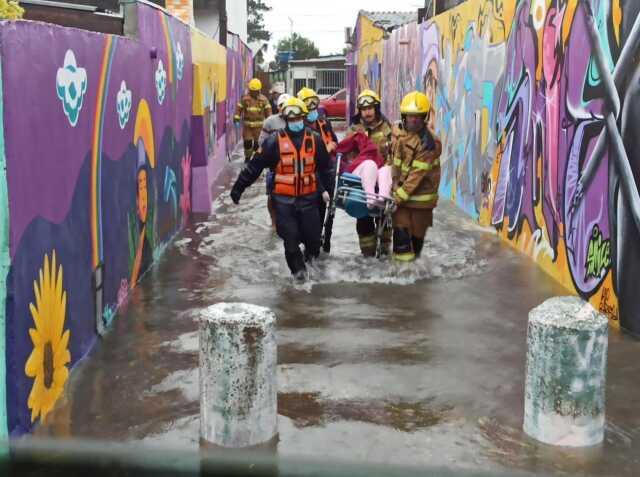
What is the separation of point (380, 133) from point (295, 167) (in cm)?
150

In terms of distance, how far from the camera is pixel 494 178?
1121 centimetres

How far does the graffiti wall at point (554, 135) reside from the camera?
22.4ft

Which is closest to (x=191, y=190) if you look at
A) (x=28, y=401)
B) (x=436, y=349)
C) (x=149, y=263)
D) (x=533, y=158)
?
(x=149, y=263)

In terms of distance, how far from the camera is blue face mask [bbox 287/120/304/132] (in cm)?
827

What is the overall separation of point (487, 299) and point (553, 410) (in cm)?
323

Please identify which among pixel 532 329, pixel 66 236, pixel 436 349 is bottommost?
pixel 436 349

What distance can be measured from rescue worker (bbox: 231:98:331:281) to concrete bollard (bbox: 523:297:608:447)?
3.98 m

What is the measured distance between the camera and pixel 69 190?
18.7 feet

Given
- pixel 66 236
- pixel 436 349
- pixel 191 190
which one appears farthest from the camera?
pixel 191 190

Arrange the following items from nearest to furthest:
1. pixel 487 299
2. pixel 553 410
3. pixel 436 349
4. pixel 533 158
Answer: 1. pixel 553 410
2. pixel 436 349
3. pixel 487 299
4. pixel 533 158

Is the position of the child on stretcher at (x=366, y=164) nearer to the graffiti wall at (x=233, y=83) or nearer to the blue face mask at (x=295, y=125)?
the blue face mask at (x=295, y=125)

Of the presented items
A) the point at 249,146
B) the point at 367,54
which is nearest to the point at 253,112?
the point at 249,146

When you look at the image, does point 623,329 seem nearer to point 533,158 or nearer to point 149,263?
point 533,158

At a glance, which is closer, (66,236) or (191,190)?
(66,236)
